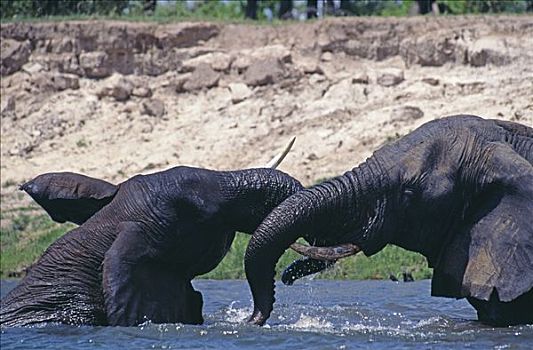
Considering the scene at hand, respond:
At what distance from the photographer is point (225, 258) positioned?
20.1 metres

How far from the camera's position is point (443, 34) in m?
29.4

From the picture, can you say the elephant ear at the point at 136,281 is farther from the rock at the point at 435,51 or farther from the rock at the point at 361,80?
the rock at the point at 435,51

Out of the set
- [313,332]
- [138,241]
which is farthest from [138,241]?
[313,332]

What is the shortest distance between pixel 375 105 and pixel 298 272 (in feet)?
56.1

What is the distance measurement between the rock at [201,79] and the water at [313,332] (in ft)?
52.9

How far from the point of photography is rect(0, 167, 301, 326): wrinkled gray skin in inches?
444

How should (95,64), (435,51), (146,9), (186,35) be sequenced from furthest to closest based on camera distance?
(146,9) → (186,35) → (95,64) → (435,51)

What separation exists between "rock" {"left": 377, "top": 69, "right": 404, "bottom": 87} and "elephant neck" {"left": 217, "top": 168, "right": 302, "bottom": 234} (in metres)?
17.7

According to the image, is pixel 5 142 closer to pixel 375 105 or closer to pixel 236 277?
pixel 375 105

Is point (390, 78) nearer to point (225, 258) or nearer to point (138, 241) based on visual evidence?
point (225, 258)

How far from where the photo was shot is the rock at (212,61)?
30.0 meters

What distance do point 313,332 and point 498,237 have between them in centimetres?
149

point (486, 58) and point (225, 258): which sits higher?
point (486, 58)

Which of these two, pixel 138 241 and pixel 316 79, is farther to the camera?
pixel 316 79
